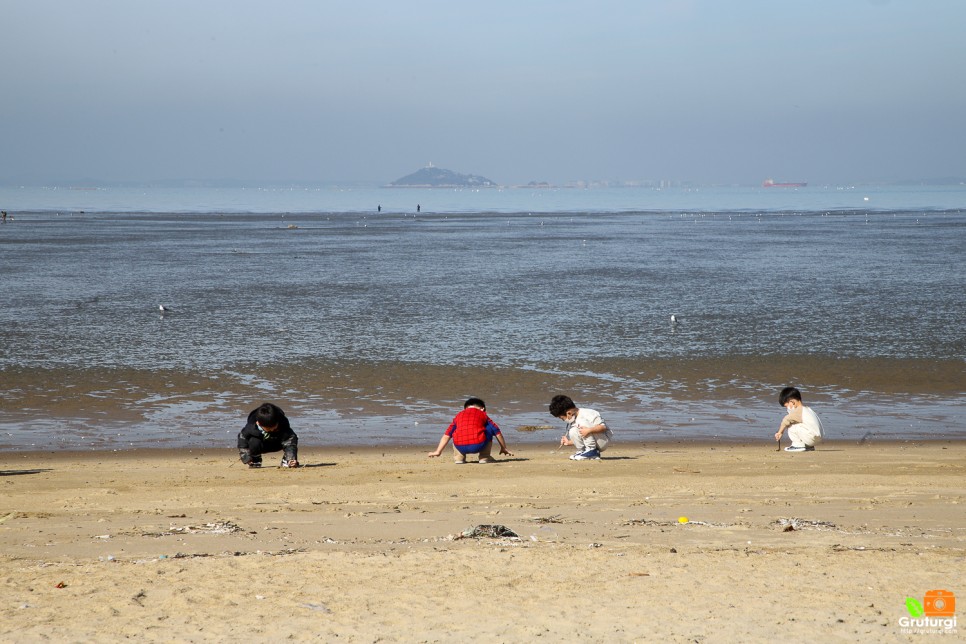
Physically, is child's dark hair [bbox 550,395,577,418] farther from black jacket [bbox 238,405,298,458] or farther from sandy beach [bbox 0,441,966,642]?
black jacket [bbox 238,405,298,458]

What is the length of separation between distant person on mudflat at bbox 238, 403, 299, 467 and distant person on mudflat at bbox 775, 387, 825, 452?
573cm

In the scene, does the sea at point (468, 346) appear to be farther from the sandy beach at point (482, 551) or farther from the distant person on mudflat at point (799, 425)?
the sandy beach at point (482, 551)

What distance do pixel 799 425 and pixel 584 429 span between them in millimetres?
2702

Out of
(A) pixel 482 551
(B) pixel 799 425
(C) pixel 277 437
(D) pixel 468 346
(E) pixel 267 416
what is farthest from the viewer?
(D) pixel 468 346

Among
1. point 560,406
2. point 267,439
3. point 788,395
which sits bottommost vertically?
point 267,439

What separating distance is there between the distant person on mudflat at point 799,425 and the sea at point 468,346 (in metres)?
1.76

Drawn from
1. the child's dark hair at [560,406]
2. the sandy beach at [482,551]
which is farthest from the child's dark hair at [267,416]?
the child's dark hair at [560,406]

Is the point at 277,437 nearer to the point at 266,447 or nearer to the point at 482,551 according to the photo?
the point at 266,447

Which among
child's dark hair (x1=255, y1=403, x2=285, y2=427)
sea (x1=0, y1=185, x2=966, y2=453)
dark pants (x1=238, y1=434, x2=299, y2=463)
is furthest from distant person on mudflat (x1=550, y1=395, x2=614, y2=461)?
child's dark hair (x1=255, y1=403, x2=285, y2=427)

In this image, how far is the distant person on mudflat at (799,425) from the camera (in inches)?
494

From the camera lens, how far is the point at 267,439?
11.8 metres

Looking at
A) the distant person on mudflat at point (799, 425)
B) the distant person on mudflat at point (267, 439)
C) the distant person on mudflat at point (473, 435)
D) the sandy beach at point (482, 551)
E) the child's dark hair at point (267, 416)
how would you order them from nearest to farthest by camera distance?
the sandy beach at point (482, 551) < the child's dark hair at point (267, 416) < the distant person on mudflat at point (267, 439) < the distant person on mudflat at point (473, 435) < the distant person on mudflat at point (799, 425)

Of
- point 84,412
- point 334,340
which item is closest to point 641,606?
A: point 84,412

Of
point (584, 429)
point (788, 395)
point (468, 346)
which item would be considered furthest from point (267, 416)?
point (468, 346)
